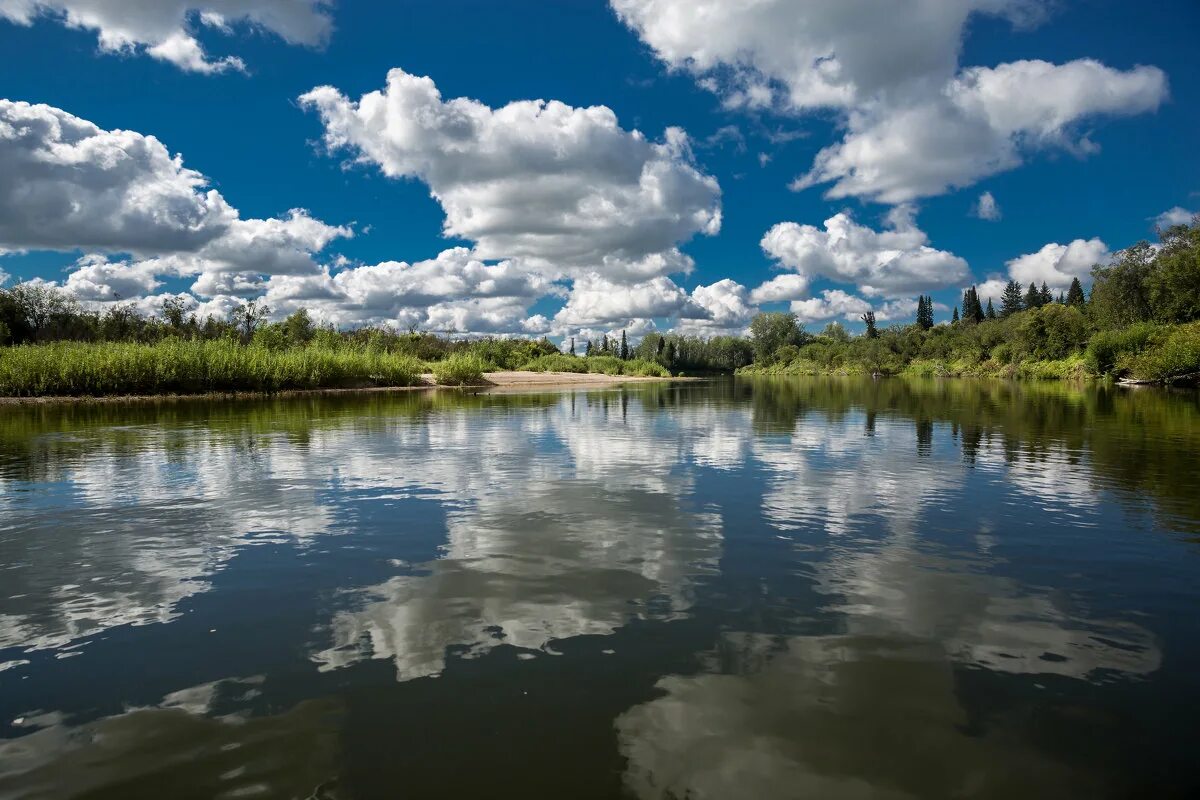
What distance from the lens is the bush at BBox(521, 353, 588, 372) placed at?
129 metres

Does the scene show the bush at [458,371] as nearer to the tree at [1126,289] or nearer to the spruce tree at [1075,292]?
the tree at [1126,289]

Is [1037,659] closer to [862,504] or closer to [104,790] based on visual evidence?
[862,504]

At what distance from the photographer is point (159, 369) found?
48.0m

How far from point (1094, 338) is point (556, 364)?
90.2 m

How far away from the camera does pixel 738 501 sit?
12570 mm

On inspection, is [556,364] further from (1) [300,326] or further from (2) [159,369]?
(2) [159,369]

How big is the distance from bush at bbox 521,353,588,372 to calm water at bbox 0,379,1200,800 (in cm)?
11466

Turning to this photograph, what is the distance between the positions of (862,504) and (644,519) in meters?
4.30

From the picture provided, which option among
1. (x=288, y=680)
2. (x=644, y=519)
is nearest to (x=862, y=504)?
(x=644, y=519)

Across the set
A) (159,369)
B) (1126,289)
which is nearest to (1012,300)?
(1126,289)

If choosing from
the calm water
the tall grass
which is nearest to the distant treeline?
the tall grass

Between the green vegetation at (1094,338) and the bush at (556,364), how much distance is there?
231ft

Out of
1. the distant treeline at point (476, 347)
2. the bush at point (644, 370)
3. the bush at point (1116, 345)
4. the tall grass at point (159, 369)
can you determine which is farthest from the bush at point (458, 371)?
the bush at point (1116, 345)

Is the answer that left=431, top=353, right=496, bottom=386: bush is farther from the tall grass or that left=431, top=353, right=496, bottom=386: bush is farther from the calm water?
the calm water
